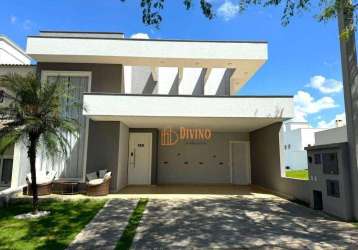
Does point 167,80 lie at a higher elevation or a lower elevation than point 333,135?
higher

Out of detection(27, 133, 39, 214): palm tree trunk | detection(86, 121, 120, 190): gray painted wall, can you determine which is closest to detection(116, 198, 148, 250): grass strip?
detection(86, 121, 120, 190): gray painted wall

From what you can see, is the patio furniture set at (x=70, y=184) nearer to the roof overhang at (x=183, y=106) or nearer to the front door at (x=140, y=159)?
the roof overhang at (x=183, y=106)

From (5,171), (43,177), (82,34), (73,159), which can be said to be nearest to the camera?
(43,177)

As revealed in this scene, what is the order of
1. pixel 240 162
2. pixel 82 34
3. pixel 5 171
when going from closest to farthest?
pixel 5 171 → pixel 82 34 → pixel 240 162

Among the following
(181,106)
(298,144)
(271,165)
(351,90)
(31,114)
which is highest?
(298,144)

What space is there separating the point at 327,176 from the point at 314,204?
1.28 meters

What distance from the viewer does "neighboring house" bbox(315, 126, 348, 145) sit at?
26484 mm

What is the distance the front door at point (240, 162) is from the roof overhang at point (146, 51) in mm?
5435

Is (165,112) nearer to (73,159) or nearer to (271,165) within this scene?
(73,159)

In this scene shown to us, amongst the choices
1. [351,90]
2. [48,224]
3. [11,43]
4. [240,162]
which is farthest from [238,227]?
[11,43]

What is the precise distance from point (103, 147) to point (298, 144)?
120ft

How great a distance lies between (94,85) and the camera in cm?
1304

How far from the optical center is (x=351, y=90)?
314 inches

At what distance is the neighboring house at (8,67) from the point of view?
1416cm
